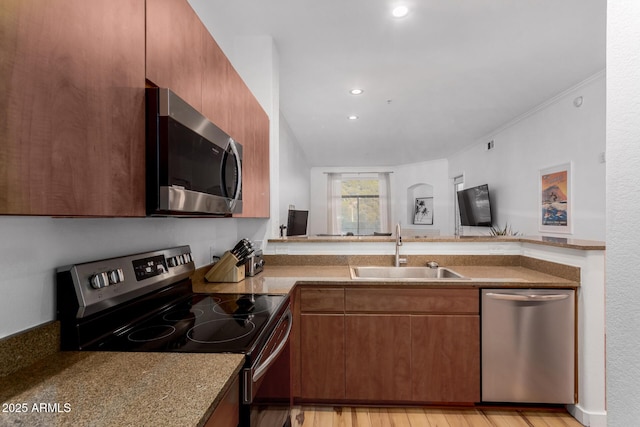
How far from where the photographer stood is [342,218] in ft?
28.1

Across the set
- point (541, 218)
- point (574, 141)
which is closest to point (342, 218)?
point (541, 218)

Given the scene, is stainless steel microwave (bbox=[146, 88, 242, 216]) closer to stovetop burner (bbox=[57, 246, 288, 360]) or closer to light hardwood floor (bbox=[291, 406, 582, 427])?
stovetop burner (bbox=[57, 246, 288, 360])

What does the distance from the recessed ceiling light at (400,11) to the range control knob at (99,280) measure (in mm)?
2332

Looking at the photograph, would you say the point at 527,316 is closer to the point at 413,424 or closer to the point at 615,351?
the point at 413,424

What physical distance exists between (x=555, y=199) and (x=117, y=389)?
15.1 feet

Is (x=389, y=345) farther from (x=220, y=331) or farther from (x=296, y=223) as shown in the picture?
(x=296, y=223)

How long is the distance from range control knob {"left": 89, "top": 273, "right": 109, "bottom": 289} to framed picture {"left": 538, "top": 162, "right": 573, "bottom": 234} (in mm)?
4370

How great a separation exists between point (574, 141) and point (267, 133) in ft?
11.4

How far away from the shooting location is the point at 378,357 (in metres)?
2.01

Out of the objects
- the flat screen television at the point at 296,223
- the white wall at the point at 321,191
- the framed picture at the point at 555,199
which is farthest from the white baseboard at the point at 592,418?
the white wall at the point at 321,191

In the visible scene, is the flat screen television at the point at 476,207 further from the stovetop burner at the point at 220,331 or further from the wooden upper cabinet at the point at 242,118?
the stovetop burner at the point at 220,331

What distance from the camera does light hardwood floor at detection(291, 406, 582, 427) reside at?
1887 mm

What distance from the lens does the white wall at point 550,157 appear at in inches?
Result: 126

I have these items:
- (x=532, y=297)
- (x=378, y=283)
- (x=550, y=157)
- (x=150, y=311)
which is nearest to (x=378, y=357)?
(x=378, y=283)
